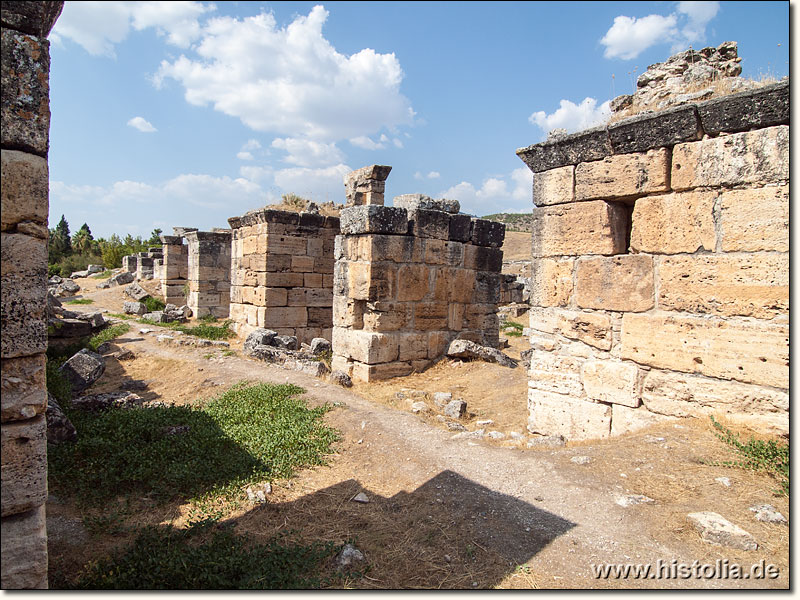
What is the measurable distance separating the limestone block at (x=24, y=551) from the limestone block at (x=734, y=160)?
5303 mm

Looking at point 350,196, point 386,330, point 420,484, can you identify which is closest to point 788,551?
point 420,484

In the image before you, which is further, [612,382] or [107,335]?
[107,335]

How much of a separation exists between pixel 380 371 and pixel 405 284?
1.57 m

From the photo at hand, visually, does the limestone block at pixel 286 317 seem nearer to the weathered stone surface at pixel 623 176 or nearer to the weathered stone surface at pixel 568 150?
the weathered stone surface at pixel 568 150

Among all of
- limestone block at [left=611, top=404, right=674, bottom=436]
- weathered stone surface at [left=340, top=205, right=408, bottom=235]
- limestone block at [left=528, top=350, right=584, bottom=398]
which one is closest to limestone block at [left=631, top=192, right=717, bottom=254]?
limestone block at [left=528, top=350, right=584, bottom=398]

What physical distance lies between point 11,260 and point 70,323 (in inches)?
403

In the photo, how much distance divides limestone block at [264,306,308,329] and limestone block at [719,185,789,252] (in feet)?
30.8

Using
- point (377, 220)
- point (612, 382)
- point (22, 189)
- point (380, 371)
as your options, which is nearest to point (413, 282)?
point (377, 220)

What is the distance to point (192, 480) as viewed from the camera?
444cm

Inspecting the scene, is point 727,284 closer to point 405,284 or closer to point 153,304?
point 405,284

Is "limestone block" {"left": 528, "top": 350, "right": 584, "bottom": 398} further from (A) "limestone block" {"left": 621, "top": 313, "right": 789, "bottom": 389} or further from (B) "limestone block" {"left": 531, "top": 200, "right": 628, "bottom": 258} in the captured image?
(B) "limestone block" {"left": 531, "top": 200, "right": 628, "bottom": 258}

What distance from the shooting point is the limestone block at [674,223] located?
14.8ft

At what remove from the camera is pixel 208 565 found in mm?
3076

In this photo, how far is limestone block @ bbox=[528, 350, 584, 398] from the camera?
5.41 metres
